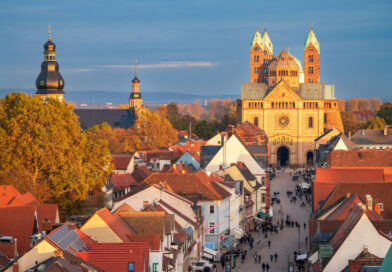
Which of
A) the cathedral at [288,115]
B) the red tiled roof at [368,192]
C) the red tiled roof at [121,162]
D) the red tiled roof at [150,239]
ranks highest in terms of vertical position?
the cathedral at [288,115]

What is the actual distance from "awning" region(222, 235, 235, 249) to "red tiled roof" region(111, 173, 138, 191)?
1998 centimetres

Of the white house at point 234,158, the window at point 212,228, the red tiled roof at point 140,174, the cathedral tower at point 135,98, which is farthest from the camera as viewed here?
the cathedral tower at point 135,98

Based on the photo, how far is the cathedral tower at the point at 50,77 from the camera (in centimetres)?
11288

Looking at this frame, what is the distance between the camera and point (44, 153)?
66.7 meters

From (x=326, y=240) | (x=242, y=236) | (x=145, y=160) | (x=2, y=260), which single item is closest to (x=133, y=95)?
(x=145, y=160)

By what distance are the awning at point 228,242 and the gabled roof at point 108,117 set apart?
11070 centimetres

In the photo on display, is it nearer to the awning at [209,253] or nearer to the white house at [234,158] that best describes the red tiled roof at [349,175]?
the white house at [234,158]

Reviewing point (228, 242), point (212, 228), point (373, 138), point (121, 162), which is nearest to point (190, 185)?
point (212, 228)

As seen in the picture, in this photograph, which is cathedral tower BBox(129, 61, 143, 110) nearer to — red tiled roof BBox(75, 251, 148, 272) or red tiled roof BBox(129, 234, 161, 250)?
red tiled roof BBox(129, 234, 161, 250)

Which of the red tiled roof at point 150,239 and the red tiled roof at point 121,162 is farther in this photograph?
the red tiled roof at point 121,162

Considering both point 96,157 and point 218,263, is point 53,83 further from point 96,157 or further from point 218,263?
point 218,263

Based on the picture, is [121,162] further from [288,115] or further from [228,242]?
[288,115]

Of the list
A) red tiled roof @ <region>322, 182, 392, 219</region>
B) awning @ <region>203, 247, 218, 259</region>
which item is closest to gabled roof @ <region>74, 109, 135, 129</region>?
awning @ <region>203, 247, 218, 259</region>

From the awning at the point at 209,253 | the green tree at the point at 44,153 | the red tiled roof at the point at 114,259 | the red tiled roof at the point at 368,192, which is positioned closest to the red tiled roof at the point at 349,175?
the red tiled roof at the point at 368,192
